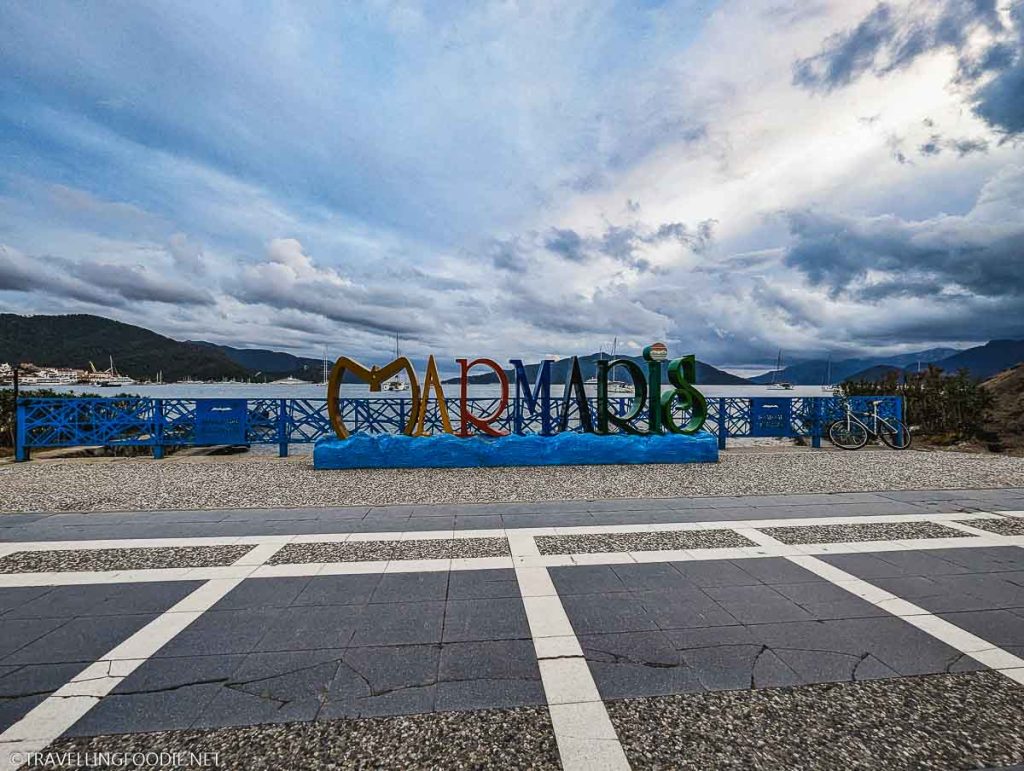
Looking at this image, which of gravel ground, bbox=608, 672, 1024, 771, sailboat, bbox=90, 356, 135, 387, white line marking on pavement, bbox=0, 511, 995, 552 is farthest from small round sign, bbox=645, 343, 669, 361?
sailboat, bbox=90, 356, 135, 387

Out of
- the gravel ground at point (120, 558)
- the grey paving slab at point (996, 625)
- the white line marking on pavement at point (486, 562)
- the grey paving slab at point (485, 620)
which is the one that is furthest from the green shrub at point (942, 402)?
the gravel ground at point (120, 558)

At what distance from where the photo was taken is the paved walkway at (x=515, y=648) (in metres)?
2.37

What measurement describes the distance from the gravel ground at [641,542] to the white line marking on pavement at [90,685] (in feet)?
10.8

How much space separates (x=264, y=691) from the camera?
2.78 m

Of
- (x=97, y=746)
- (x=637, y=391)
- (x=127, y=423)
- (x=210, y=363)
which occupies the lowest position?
(x=97, y=746)

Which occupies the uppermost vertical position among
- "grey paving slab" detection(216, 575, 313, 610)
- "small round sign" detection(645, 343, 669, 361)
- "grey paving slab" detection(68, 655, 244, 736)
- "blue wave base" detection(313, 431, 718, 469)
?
"small round sign" detection(645, 343, 669, 361)

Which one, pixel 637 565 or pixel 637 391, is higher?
pixel 637 391

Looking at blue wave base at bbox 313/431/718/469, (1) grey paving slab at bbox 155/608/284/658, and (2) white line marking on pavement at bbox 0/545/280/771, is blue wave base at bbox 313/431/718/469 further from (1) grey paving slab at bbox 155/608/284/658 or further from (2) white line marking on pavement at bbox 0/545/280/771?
(1) grey paving slab at bbox 155/608/284/658

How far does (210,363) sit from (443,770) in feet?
418

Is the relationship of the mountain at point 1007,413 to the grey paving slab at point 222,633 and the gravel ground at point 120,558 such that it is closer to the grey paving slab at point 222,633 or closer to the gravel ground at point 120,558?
the grey paving slab at point 222,633

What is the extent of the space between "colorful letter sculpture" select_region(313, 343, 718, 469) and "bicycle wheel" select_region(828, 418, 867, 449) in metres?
5.45

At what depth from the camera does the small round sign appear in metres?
11.4

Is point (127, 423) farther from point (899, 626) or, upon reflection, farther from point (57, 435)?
point (899, 626)

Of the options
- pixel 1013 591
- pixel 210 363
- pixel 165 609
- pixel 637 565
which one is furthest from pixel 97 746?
pixel 210 363
